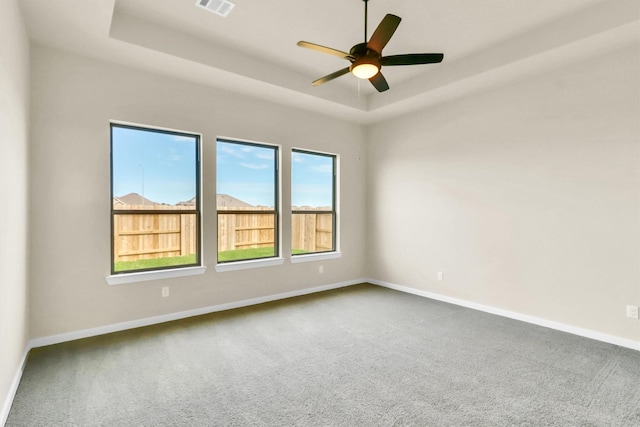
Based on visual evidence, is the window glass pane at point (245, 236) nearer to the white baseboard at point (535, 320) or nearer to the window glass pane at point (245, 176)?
the window glass pane at point (245, 176)

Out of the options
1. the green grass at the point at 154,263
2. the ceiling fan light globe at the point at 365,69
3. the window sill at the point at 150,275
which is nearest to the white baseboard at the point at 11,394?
the window sill at the point at 150,275

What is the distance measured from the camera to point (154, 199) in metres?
3.84

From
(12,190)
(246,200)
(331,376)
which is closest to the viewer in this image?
(12,190)

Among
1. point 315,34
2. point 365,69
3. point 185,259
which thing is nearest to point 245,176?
point 185,259

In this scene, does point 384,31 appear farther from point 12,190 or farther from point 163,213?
point 163,213

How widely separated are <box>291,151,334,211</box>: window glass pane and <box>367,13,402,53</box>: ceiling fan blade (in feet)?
8.68

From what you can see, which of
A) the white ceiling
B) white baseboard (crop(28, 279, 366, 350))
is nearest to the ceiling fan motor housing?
the white ceiling

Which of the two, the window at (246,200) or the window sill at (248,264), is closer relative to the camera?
the window sill at (248,264)

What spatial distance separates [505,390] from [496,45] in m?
3.45

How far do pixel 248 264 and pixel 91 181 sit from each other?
2067 millimetres

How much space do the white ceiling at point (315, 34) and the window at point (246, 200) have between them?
89 centimetres

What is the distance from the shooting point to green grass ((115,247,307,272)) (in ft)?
12.1

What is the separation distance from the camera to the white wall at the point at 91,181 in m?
3.11

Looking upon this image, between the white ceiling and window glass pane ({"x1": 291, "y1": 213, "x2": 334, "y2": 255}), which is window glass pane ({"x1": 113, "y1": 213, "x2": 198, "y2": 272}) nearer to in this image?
window glass pane ({"x1": 291, "y1": 213, "x2": 334, "y2": 255})
